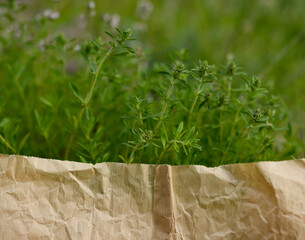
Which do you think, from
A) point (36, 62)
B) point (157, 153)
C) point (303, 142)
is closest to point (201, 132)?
point (157, 153)

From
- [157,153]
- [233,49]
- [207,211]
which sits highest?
[233,49]

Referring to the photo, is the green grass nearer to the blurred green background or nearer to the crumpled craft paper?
the crumpled craft paper

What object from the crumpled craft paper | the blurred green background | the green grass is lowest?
the crumpled craft paper

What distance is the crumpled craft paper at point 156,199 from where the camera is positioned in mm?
599

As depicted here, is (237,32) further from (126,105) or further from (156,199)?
(156,199)

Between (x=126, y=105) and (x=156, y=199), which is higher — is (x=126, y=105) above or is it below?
above

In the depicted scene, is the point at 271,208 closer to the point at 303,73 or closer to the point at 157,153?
the point at 157,153

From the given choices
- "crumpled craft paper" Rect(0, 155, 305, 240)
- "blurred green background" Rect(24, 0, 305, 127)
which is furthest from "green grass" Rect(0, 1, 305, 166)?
"blurred green background" Rect(24, 0, 305, 127)

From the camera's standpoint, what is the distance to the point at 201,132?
2.62 feet

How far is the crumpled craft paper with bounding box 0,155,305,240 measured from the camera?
1.96ft

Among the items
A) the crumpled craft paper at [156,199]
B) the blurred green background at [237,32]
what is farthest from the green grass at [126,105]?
the blurred green background at [237,32]

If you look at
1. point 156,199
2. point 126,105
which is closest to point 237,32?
point 126,105

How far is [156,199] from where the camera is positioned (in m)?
0.61

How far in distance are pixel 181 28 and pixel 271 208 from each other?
1.66 m
